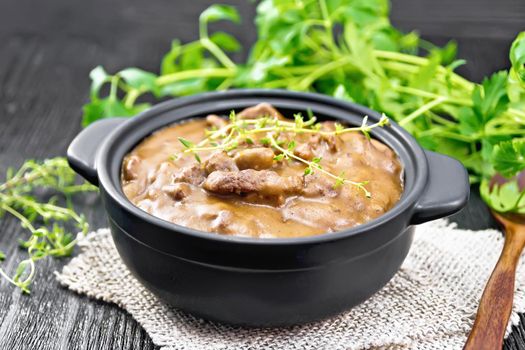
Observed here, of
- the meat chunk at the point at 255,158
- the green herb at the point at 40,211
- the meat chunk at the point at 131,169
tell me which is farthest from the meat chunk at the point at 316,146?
the green herb at the point at 40,211

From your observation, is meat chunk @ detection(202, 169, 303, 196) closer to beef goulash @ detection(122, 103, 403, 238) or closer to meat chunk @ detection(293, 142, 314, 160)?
beef goulash @ detection(122, 103, 403, 238)

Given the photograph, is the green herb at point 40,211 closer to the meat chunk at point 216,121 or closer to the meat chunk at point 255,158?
the meat chunk at point 216,121

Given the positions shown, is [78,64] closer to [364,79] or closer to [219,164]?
[364,79]

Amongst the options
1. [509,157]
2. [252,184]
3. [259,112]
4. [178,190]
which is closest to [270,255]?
[252,184]

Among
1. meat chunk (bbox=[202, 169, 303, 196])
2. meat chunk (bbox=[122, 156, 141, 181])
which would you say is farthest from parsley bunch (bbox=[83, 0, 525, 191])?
meat chunk (bbox=[202, 169, 303, 196])

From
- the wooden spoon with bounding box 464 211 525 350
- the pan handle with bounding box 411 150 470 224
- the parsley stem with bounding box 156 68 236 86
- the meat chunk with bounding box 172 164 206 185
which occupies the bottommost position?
the parsley stem with bounding box 156 68 236 86

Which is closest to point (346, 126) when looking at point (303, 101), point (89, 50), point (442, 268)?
point (303, 101)
